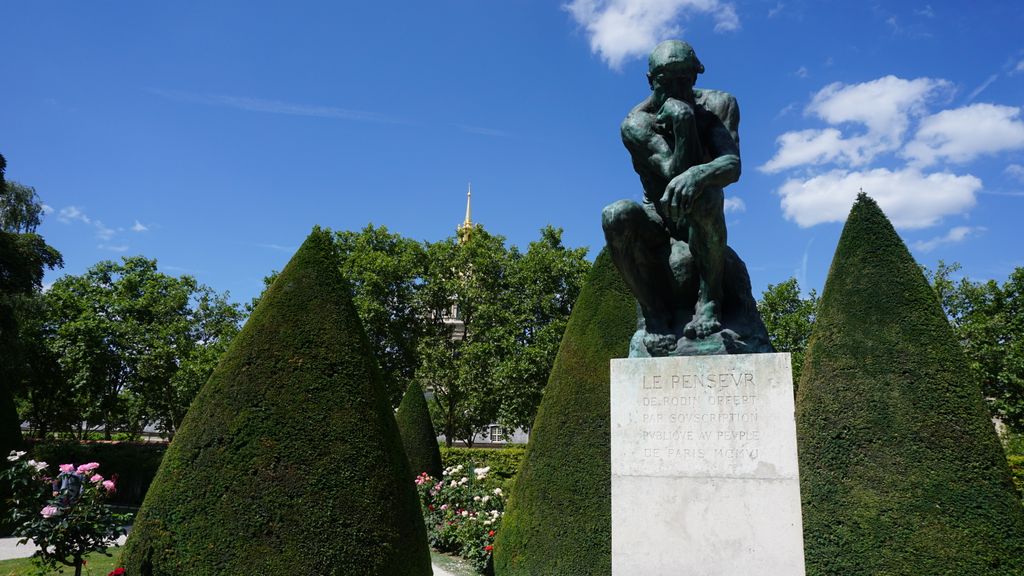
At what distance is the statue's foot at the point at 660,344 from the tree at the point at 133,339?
29.3 m

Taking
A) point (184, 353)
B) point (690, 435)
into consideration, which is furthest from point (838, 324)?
point (184, 353)

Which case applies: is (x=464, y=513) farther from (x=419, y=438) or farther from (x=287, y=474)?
(x=287, y=474)

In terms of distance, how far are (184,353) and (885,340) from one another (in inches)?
1260

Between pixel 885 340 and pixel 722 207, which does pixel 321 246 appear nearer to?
pixel 722 207

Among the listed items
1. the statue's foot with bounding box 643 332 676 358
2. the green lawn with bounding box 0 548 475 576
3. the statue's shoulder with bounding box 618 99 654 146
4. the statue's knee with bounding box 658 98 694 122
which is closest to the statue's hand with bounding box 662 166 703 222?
the statue's knee with bounding box 658 98 694 122

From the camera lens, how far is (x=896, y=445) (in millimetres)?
7848

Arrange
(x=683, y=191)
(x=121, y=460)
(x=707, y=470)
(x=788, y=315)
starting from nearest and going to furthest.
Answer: (x=707, y=470) < (x=683, y=191) < (x=121, y=460) < (x=788, y=315)

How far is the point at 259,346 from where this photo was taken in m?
6.96

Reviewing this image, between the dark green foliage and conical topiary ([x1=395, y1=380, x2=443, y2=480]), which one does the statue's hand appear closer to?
conical topiary ([x1=395, y1=380, x2=443, y2=480])

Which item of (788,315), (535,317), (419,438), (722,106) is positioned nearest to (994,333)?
(788,315)

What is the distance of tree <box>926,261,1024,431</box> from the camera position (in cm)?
2659

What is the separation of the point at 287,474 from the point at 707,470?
3.99 m

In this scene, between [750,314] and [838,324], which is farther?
[838,324]

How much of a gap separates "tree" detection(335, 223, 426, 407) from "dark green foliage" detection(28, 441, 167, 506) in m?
12.0
